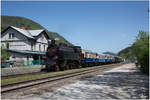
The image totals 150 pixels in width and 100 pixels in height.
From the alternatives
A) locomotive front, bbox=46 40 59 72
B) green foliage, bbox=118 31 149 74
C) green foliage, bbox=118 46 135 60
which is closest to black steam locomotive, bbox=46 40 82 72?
locomotive front, bbox=46 40 59 72

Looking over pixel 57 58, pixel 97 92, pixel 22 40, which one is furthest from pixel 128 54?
pixel 97 92

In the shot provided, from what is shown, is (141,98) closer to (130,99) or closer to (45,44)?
(130,99)

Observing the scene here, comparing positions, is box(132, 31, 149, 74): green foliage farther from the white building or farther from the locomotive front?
the white building

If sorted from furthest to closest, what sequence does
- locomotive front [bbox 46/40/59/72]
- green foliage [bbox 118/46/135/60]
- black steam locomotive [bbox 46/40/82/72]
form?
1. green foliage [bbox 118/46/135/60]
2. black steam locomotive [bbox 46/40/82/72]
3. locomotive front [bbox 46/40/59/72]

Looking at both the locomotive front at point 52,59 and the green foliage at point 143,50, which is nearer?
the green foliage at point 143,50

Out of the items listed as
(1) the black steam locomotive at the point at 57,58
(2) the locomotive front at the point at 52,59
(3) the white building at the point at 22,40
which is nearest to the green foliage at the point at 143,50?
(1) the black steam locomotive at the point at 57,58

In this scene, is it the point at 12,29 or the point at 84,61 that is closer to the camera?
the point at 84,61

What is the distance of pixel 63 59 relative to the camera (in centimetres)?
2362

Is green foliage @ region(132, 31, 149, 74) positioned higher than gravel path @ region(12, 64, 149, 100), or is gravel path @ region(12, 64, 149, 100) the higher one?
green foliage @ region(132, 31, 149, 74)

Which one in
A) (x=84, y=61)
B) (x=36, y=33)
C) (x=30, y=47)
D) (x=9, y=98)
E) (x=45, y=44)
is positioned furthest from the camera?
(x=45, y=44)

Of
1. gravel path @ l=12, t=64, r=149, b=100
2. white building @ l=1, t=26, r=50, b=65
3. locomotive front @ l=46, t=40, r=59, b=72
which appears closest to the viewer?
gravel path @ l=12, t=64, r=149, b=100

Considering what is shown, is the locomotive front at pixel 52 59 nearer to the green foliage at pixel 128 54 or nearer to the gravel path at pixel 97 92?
the gravel path at pixel 97 92

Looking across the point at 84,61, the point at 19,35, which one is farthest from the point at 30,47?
the point at 84,61

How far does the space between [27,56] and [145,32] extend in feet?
81.2
